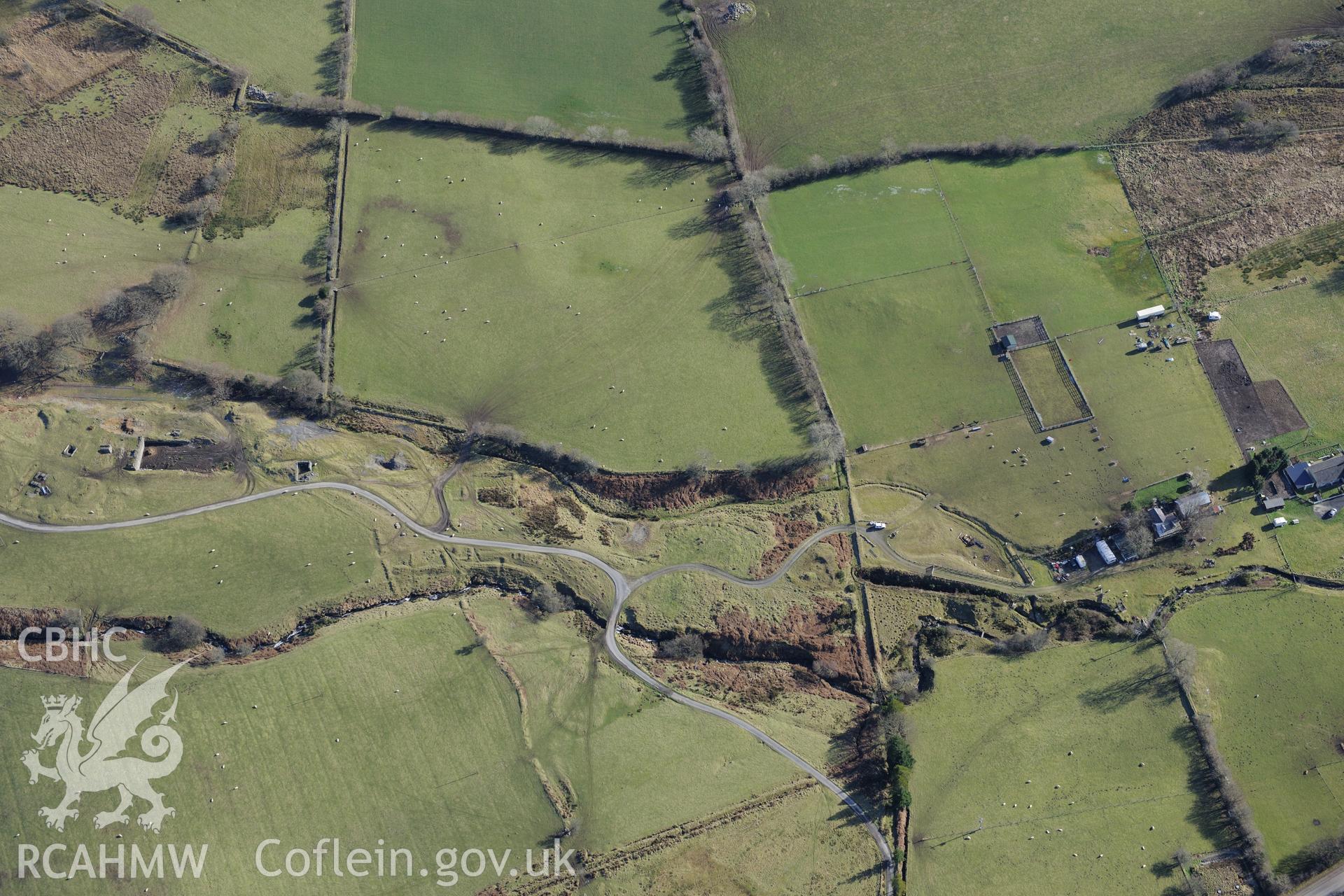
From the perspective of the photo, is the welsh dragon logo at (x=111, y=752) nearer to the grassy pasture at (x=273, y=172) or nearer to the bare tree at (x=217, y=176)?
the grassy pasture at (x=273, y=172)

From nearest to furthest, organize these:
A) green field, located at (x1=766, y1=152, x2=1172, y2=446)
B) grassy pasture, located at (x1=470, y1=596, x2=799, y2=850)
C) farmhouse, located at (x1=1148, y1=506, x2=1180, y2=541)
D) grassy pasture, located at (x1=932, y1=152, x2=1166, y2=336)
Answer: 1. grassy pasture, located at (x1=470, y1=596, x2=799, y2=850)
2. farmhouse, located at (x1=1148, y1=506, x2=1180, y2=541)
3. green field, located at (x1=766, y1=152, x2=1172, y2=446)
4. grassy pasture, located at (x1=932, y1=152, x2=1166, y2=336)

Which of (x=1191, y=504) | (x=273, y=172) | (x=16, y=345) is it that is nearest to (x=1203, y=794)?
(x=1191, y=504)

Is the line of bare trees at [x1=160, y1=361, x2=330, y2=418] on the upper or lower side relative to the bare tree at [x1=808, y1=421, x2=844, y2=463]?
upper

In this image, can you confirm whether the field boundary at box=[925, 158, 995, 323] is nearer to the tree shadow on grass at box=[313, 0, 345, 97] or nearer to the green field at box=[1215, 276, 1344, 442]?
the green field at box=[1215, 276, 1344, 442]

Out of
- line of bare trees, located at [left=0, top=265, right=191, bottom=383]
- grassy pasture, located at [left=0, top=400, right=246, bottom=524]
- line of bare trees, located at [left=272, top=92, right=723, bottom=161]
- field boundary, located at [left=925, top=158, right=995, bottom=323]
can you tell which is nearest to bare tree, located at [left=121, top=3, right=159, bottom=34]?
line of bare trees, located at [left=272, top=92, right=723, bottom=161]

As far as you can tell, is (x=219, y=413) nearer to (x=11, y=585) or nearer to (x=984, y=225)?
(x=11, y=585)

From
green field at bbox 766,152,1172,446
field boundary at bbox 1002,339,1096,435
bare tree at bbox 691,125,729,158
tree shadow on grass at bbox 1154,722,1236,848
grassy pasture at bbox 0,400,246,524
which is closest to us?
tree shadow on grass at bbox 1154,722,1236,848

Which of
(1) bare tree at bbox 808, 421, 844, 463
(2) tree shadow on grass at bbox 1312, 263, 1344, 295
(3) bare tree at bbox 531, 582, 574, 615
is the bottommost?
(3) bare tree at bbox 531, 582, 574, 615
